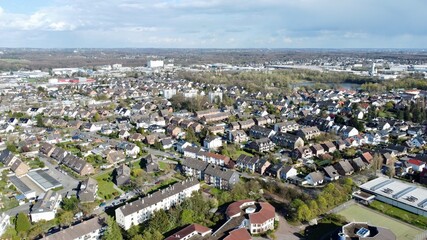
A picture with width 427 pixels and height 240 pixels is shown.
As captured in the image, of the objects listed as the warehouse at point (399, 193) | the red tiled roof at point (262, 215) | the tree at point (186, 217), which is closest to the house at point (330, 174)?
the warehouse at point (399, 193)

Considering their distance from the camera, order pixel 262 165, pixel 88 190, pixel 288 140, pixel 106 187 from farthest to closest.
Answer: pixel 288 140, pixel 262 165, pixel 106 187, pixel 88 190

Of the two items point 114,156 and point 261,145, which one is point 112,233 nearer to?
point 114,156

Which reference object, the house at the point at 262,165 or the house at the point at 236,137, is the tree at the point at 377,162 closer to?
the house at the point at 262,165

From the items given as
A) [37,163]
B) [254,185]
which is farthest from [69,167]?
[254,185]

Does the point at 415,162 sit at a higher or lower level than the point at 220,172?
lower

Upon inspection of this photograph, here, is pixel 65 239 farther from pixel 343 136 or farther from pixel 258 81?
pixel 258 81

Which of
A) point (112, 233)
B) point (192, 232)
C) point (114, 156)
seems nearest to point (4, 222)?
point (112, 233)
